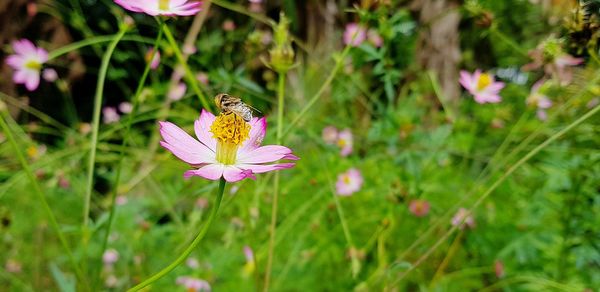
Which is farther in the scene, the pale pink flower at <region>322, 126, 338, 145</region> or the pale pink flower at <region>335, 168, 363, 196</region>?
the pale pink flower at <region>322, 126, 338, 145</region>

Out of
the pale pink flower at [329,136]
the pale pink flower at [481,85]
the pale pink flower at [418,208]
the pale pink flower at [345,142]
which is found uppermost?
the pale pink flower at [481,85]

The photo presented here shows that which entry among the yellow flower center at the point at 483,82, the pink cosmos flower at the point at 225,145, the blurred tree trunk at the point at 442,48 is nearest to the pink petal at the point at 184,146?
the pink cosmos flower at the point at 225,145

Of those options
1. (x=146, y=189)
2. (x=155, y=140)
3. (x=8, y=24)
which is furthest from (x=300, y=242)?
(x=8, y=24)

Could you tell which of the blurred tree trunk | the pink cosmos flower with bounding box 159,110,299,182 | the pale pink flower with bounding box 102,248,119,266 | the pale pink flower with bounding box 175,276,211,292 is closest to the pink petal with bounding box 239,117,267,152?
the pink cosmos flower with bounding box 159,110,299,182

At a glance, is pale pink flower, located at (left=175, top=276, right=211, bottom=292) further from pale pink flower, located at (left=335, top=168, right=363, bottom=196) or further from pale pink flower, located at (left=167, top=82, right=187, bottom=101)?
pale pink flower, located at (left=167, top=82, right=187, bottom=101)

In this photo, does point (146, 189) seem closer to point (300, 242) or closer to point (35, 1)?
point (35, 1)

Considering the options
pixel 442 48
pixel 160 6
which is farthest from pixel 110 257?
pixel 442 48

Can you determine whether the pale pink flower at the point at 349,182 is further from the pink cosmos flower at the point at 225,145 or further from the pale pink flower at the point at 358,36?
the pink cosmos flower at the point at 225,145
